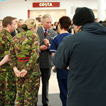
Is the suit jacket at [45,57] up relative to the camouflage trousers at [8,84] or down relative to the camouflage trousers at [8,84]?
up

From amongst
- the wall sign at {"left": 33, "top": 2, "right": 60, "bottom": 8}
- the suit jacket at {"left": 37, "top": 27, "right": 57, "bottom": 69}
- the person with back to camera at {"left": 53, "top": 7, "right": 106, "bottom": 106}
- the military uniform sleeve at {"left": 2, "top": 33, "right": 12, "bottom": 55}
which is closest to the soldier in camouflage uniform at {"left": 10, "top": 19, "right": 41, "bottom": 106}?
the military uniform sleeve at {"left": 2, "top": 33, "right": 12, "bottom": 55}

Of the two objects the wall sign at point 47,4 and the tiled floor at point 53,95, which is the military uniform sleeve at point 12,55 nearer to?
the tiled floor at point 53,95

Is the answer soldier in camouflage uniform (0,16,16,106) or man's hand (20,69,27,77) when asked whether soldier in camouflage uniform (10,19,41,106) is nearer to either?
man's hand (20,69,27,77)

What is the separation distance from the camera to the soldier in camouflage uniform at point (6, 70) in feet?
10.8

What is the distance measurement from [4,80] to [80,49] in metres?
2.13

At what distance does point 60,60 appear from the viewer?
1722mm

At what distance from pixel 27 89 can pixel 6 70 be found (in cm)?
56

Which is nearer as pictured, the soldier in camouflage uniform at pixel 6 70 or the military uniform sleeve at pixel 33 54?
the military uniform sleeve at pixel 33 54

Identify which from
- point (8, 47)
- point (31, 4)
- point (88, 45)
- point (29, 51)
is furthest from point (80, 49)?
point (31, 4)

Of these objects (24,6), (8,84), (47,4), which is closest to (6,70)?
(8,84)

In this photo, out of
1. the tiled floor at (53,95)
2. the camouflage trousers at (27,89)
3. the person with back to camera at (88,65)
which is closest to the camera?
the person with back to camera at (88,65)

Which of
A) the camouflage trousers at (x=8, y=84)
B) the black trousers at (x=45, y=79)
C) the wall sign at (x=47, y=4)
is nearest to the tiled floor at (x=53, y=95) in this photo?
the black trousers at (x=45, y=79)

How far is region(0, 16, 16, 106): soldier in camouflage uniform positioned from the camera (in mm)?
3281

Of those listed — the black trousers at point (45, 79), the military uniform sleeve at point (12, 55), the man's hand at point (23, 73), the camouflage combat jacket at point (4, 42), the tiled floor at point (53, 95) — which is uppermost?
the camouflage combat jacket at point (4, 42)
